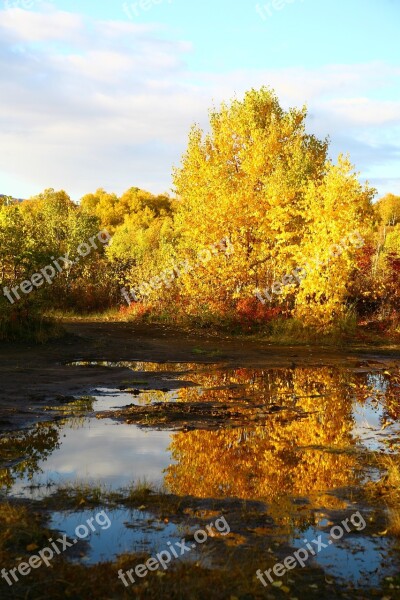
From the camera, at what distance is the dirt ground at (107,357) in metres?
12.2

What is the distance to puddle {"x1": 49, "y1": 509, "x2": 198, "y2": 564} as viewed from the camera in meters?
5.54

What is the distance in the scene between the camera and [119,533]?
595 centimetres

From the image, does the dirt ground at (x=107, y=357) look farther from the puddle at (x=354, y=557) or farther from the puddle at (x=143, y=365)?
the puddle at (x=354, y=557)

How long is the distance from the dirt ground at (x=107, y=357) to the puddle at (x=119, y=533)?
3998mm

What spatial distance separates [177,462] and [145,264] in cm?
2581

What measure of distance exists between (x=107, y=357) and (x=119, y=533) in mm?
12957

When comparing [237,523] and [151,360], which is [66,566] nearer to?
[237,523]

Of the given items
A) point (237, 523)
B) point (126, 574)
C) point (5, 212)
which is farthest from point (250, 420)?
point (5, 212)

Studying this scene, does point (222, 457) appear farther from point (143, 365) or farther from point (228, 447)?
point (143, 365)

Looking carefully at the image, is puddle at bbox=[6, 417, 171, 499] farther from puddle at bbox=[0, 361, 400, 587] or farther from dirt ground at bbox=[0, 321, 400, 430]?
dirt ground at bbox=[0, 321, 400, 430]

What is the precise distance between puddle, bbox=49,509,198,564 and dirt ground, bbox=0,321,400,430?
3998mm

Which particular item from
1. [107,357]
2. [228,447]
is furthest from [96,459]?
[107,357]

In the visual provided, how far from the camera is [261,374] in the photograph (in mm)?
16297

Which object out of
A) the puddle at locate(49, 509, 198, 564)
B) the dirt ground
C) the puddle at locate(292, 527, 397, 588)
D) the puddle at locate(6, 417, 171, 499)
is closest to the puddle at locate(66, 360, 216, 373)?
the dirt ground
